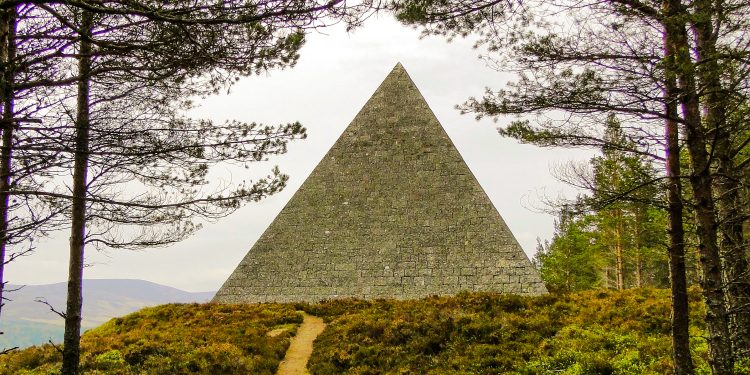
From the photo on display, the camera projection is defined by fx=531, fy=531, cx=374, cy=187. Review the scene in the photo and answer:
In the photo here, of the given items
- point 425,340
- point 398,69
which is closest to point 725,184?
point 425,340

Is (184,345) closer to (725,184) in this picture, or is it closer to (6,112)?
(6,112)

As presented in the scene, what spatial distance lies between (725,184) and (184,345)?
11.3 metres

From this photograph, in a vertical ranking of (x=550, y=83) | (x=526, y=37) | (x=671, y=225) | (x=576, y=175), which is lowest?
(x=671, y=225)

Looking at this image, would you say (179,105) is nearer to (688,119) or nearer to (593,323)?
(688,119)

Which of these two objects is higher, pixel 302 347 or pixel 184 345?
pixel 184 345

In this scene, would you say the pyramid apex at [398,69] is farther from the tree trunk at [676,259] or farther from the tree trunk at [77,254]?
the tree trunk at [676,259]

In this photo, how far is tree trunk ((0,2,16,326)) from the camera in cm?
571

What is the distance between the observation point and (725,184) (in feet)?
27.4

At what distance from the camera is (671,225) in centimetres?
775

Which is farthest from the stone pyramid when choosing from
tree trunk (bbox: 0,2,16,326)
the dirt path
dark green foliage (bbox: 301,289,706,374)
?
tree trunk (bbox: 0,2,16,326)

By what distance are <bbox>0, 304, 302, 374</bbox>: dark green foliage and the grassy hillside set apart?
0.03 meters

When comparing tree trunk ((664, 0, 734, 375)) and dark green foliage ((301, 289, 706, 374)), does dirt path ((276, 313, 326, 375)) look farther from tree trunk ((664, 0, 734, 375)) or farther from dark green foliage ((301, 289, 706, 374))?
tree trunk ((664, 0, 734, 375))

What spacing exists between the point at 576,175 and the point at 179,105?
7248 millimetres

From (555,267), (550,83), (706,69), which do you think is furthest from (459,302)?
(555,267)
